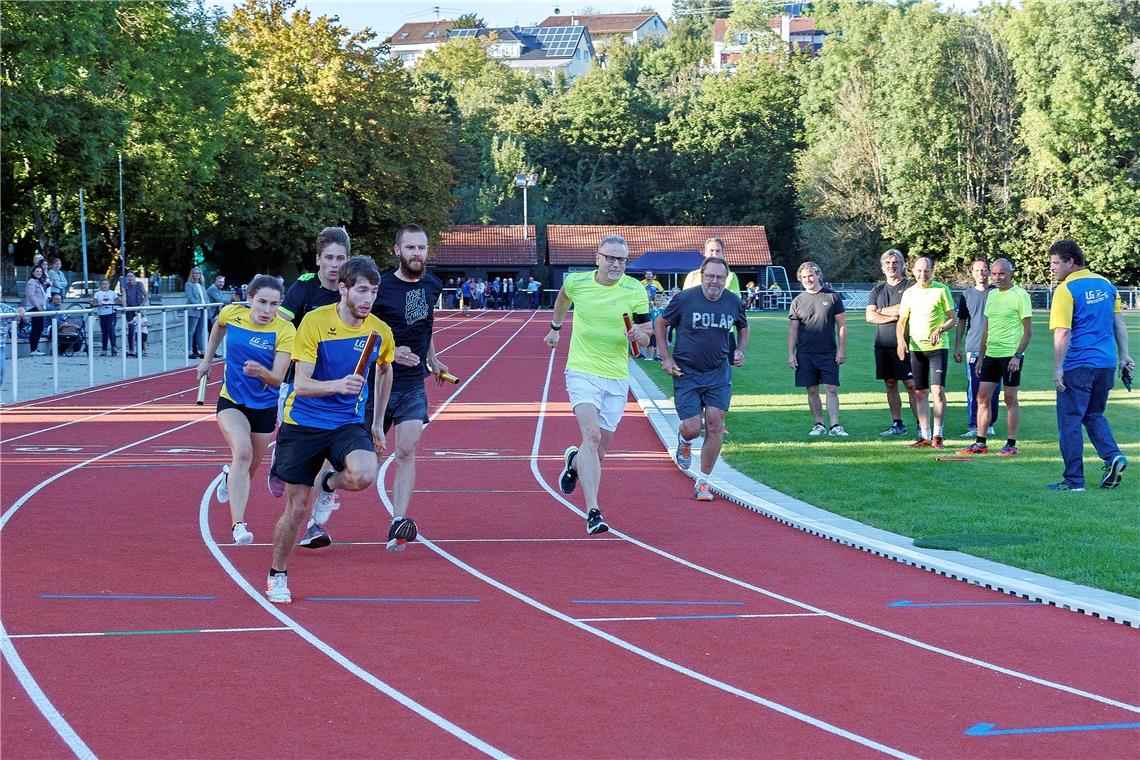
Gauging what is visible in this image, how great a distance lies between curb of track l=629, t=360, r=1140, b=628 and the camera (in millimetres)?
7160

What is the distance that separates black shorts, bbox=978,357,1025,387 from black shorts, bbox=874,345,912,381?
86cm

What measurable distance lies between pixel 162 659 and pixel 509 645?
1526 millimetres

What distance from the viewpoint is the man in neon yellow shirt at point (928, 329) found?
534 inches

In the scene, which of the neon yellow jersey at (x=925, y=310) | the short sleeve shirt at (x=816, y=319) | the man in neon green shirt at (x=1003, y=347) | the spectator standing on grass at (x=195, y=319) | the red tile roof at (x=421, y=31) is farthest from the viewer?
the red tile roof at (x=421, y=31)

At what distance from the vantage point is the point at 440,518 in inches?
401

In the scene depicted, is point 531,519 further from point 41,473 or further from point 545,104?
point 545,104

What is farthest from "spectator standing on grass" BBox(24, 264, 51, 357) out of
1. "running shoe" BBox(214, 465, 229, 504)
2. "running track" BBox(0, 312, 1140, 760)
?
"running shoe" BBox(214, 465, 229, 504)

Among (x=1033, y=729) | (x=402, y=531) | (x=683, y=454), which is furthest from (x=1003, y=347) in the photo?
(x=1033, y=729)

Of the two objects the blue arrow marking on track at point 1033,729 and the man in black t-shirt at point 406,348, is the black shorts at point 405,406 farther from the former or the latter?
the blue arrow marking on track at point 1033,729

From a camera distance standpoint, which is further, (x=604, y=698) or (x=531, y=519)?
(x=531, y=519)

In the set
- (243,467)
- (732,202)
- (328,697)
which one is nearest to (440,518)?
(243,467)

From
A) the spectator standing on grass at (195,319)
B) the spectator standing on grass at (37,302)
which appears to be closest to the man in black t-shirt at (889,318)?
the spectator standing on grass at (37,302)

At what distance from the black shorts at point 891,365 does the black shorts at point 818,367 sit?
60 centimetres

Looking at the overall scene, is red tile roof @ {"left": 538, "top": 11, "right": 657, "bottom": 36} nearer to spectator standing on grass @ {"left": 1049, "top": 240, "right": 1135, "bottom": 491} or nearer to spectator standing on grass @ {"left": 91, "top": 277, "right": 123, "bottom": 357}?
→ spectator standing on grass @ {"left": 91, "top": 277, "right": 123, "bottom": 357}
